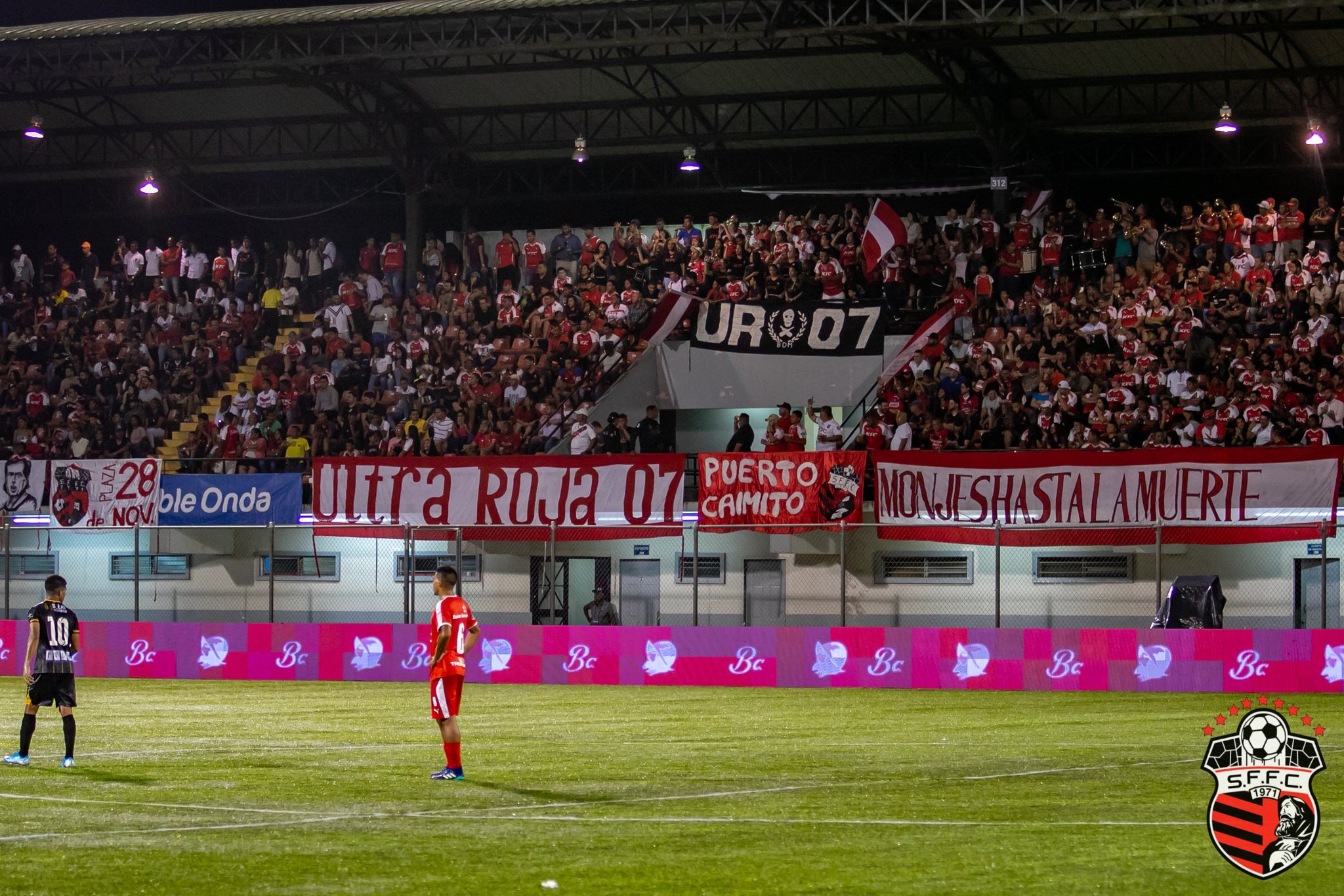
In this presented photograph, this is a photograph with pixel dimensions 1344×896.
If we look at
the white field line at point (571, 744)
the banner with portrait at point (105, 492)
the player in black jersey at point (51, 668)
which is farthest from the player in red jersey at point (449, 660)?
the banner with portrait at point (105, 492)

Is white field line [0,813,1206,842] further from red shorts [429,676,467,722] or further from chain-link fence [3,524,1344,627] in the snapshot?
chain-link fence [3,524,1344,627]

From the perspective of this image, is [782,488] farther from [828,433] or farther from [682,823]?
[682,823]

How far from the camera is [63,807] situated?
12469mm

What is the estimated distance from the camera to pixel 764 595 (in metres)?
30.0

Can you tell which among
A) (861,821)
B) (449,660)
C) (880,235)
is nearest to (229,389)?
(880,235)

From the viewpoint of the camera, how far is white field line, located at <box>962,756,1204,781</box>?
45.9 feet

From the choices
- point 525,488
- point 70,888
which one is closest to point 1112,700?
point 525,488

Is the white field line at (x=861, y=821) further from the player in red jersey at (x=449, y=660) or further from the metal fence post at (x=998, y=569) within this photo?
the metal fence post at (x=998, y=569)

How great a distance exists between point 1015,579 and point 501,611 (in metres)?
9.15

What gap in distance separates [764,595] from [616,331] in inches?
290

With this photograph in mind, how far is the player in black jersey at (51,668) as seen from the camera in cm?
1501

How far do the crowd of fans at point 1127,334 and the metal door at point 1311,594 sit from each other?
1.98m

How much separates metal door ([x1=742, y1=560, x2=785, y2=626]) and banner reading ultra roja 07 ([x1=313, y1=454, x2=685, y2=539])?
2346 millimetres

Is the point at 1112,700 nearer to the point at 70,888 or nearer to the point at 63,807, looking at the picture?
the point at 63,807
